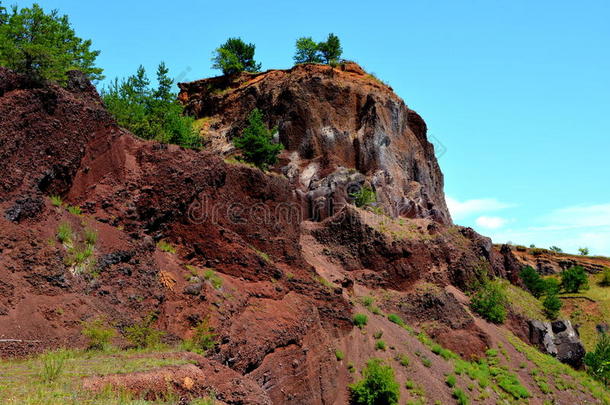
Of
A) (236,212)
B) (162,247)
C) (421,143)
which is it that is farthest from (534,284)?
(162,247)

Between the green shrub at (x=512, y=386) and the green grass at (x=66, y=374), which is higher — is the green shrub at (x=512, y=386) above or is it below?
below

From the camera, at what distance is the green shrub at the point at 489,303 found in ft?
115

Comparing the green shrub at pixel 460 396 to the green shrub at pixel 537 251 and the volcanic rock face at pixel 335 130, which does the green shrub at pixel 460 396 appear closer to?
the volcanic rock face at pixel 335 130

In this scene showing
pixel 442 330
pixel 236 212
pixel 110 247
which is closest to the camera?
pixel 110 247

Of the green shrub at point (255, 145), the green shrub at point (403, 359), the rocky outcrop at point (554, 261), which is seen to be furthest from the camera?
the rocky outcrop at point (554, 261)

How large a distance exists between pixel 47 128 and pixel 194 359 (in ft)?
29.0

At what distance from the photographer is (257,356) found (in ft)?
49.6

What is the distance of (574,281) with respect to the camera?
66.9m

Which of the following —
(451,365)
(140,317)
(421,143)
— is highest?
(421,143)

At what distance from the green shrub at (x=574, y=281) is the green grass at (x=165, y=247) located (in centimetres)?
6448

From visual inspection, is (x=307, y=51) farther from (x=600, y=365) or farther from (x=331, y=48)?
(x=600, y=365)

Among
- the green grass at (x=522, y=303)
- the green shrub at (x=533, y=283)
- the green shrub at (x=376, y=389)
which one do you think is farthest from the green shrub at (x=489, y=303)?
the green shrub at (x=533, y=283)

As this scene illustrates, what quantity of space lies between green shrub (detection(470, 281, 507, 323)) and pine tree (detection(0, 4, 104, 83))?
29606 millimetres

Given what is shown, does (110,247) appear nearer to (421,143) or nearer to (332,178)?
(332,178)
